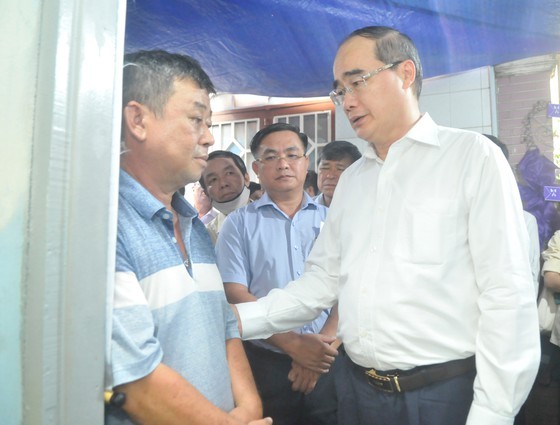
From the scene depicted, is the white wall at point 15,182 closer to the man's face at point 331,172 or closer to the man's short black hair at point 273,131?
the man's short black hair at point 273,131

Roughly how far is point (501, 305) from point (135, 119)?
1074mm

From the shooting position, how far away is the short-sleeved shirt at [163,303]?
909 mm

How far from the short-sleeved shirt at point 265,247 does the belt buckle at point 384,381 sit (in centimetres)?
74

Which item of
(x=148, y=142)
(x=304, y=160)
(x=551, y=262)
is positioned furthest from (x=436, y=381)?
(x=551, y=262)

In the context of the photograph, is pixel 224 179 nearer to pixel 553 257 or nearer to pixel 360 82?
pixel 360 82

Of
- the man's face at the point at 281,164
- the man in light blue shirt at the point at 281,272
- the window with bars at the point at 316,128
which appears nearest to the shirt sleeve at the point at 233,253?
the man in light blue shirt at the point at 281,272

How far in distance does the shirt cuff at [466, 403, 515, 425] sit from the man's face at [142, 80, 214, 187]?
98 centimetres

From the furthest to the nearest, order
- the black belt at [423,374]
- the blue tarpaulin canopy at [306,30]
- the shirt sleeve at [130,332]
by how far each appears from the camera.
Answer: the blue tarpaulin canopy at [306,30] < the black belt at [423,374] < the shirt sleeve at [130,332]

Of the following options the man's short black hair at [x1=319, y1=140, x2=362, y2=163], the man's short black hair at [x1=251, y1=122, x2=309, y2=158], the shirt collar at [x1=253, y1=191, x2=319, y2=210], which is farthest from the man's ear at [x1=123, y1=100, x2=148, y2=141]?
the man's short black hair at [x1=319, y1=140, x2=362, y2=163]

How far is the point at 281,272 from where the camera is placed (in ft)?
7.27

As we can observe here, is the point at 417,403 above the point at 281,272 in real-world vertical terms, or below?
below

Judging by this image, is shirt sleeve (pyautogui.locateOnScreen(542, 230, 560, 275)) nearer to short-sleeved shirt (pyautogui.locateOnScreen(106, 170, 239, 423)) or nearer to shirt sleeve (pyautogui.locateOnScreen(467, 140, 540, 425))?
shirt sleeve (pyautogui.locateOnScreen(467, 140, 540, 425))

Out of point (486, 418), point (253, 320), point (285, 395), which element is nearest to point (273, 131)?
point (253, 320)

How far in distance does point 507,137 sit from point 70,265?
425 cm
